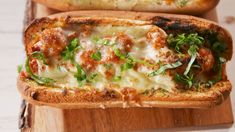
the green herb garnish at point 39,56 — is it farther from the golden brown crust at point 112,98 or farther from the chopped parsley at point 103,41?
the chopped parsley at point 103,41

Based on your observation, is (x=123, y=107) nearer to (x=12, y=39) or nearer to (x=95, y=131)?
(x=95, y=131)

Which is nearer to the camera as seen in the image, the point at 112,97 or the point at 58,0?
the point at 112,97

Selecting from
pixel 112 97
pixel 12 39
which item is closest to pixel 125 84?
pixel 112 97

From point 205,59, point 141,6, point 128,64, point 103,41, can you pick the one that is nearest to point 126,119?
point 128,64

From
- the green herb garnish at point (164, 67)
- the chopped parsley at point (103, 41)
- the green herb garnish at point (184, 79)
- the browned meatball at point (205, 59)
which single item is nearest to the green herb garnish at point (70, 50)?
the chopped parsley at point (103, 41)

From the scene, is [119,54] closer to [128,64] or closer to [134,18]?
[128,64]

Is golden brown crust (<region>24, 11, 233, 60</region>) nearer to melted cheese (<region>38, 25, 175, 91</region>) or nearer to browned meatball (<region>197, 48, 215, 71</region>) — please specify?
melted cheese (<region>38, 25, 175, 91</region>)
